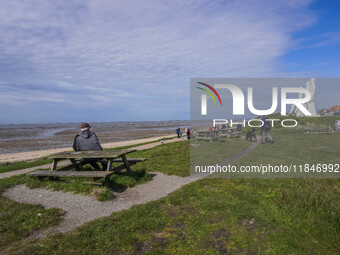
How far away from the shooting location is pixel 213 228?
4.67 meters

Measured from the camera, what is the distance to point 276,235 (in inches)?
173

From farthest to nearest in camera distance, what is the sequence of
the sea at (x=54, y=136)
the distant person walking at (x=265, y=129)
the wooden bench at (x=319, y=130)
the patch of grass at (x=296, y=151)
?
1. the sea at (x=54, y=136)
2. the wooden bench at (x=319, y=130)
3. the distant person walking at (x=265, y=129)
4. the patch of grass at (x=296, y=151)

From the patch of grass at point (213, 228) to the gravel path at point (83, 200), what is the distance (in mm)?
390

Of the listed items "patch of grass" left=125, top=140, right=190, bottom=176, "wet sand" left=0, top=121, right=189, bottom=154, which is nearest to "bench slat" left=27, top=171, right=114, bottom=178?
"patch of grass" left=125, top=140, right=190, bottom=176

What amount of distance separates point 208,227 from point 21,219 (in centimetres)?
370

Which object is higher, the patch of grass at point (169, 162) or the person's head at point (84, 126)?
the person's head at point (84, 126)

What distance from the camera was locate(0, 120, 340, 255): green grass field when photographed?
13.1 feet

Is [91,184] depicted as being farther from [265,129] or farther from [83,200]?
[265,129]

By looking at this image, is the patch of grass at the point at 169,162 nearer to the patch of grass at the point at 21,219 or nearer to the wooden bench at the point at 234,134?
the patch of grass at the point at 21,219

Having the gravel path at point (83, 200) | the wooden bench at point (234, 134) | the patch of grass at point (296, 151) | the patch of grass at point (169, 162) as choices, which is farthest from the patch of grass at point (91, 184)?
the wooden bench at point (234, 134)

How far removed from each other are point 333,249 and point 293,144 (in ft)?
42.9

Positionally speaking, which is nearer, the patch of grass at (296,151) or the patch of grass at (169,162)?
the patch of grass at (169,162)

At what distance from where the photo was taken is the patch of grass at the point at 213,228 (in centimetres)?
399

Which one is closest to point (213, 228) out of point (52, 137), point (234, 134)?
point (234, 134)
